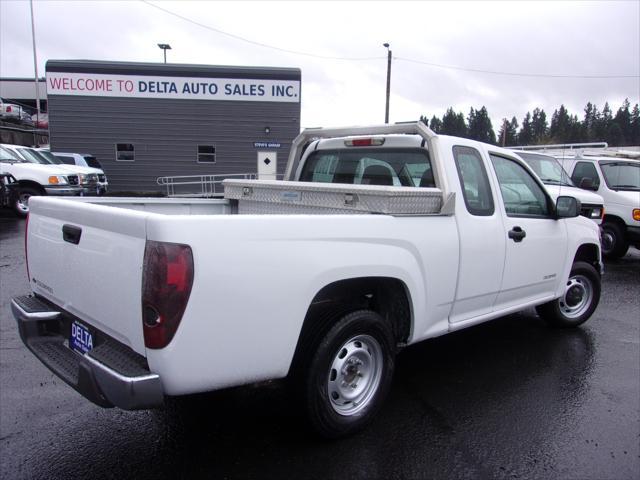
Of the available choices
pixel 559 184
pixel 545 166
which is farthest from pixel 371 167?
pixel 545 166

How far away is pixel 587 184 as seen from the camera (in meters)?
9.70

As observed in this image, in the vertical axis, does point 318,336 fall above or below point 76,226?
below

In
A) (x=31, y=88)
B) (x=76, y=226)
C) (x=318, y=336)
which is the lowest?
(x=318, y=336)

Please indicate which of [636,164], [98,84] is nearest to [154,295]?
[636,164]

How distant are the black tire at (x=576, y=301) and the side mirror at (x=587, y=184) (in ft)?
16.3

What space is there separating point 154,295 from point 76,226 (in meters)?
0.83

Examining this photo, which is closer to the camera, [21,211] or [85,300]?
[85,300]

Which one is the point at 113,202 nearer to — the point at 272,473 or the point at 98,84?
the point at 272,473

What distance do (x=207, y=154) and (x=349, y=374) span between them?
2432cm

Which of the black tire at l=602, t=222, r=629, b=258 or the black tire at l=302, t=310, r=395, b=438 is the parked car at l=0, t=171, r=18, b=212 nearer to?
the black tire at l=302, t=310, r=395, b=438

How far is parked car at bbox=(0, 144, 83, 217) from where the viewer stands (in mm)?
13195

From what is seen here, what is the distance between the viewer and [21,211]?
13727 millimetres

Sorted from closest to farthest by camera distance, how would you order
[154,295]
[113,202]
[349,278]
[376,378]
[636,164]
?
[154,295] → [349,278] → [376,378] → [113,202] → [636,164]

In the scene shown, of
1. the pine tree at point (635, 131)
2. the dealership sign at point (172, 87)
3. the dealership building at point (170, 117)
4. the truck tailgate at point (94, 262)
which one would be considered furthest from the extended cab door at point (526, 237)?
the pine tree at point (635, 131)
